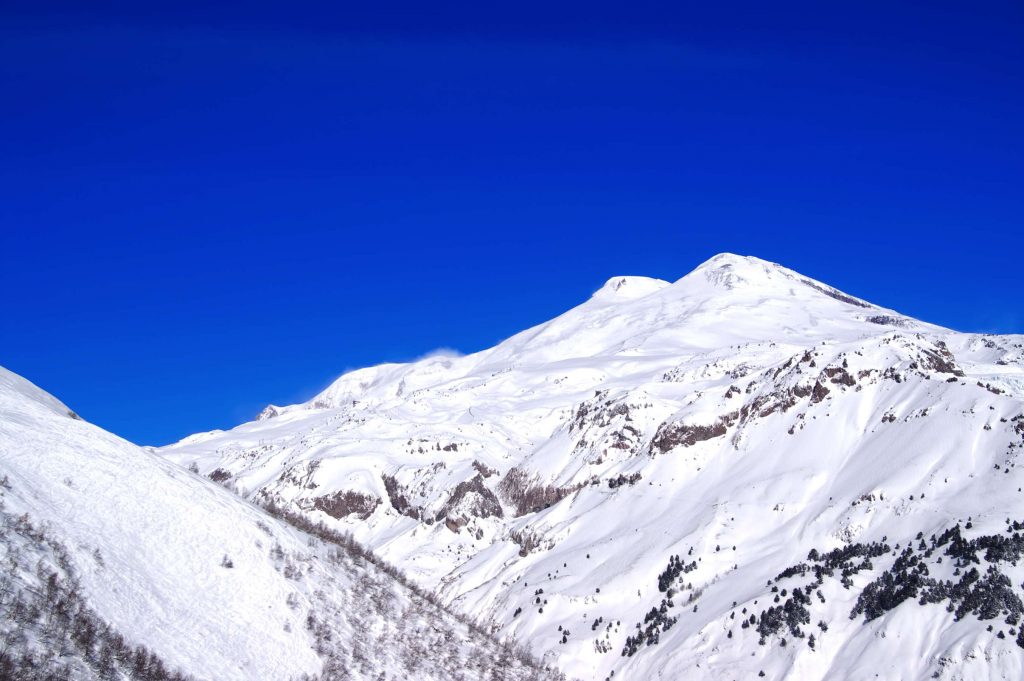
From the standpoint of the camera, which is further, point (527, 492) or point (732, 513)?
point (527, 492)

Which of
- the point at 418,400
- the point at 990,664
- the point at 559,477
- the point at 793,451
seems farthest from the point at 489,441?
the point at 990,664

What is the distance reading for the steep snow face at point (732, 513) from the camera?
189 ft

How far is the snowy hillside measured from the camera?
19.5 metres

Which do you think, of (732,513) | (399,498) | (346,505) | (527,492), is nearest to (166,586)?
(732,513)

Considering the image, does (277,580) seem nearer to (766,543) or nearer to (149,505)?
(149,505)

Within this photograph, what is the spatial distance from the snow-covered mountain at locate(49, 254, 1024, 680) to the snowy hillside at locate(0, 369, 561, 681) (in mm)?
30766

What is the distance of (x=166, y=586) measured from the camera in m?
23.7

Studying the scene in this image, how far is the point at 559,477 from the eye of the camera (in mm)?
109812

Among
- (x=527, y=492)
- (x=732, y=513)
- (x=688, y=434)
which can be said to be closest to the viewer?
(x=732, y=513)

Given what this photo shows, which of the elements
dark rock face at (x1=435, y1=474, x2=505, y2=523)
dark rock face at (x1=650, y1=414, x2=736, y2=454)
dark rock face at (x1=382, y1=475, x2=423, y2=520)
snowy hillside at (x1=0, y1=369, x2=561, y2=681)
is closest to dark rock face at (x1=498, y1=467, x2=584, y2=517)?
dark rock face at (x1=435, y1=474, x2=505, y2=523)

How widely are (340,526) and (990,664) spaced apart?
276ft

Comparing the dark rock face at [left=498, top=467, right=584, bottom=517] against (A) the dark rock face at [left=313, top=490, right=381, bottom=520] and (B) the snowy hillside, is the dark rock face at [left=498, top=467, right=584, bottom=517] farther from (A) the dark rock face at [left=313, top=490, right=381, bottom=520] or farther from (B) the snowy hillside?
(B) the snowy hillside

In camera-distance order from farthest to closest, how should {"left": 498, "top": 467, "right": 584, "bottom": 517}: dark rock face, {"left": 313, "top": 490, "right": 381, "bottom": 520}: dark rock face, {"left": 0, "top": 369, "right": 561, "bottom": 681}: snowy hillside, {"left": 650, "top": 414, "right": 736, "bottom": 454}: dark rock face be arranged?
{"left": 313, "top": 490, "right": 381, "bottom": 520}: dark rock face < {"left": 498, "top": 467, "right": 584, "bottom": 517}: dark rock face < {"left": 650, "top": 414, "right": 736, "bottom": 454}: dark rock face < {"left": 0, "top": 369, "right": 561, "bottom": 681}: snowy hillside

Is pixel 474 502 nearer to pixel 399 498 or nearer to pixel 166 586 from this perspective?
pixel 399 498
